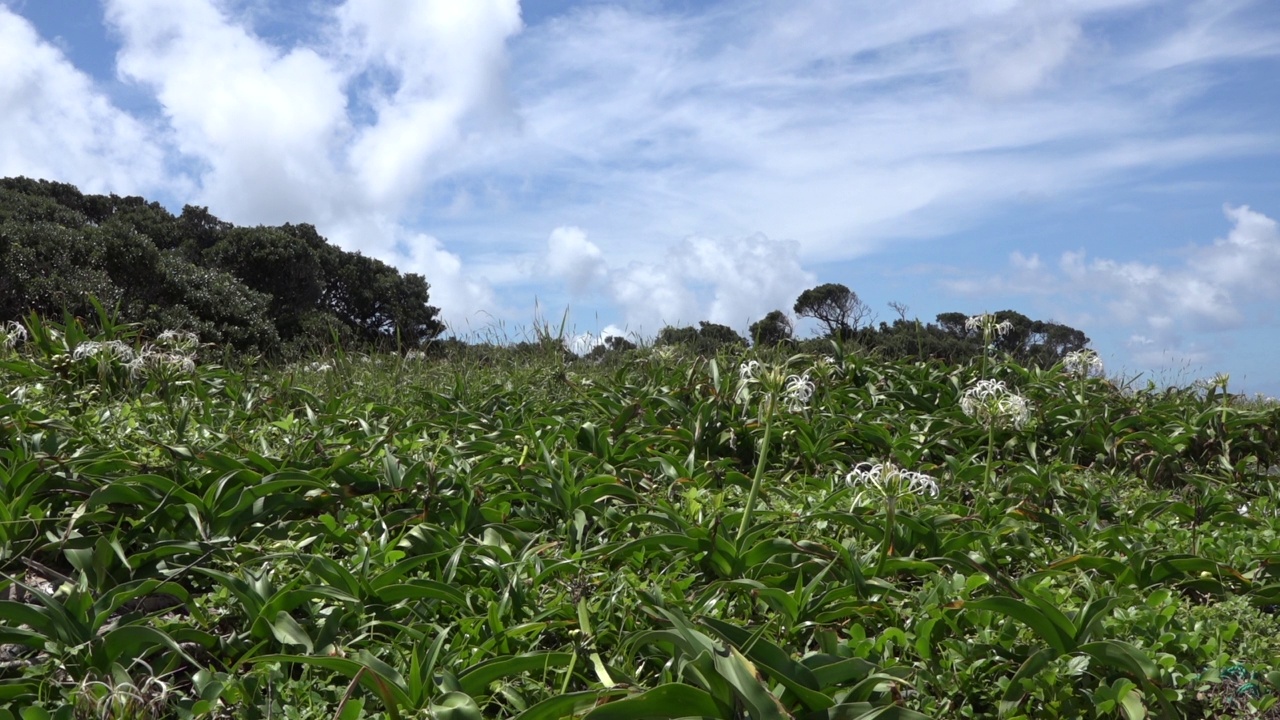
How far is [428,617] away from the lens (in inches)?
108

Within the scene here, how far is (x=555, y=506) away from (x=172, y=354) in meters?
3.33

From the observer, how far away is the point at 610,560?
3154mm

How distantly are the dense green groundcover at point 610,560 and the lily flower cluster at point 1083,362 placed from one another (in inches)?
25.3

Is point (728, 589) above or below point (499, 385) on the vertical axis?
below

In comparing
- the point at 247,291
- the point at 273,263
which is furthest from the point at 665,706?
the point at 273,263

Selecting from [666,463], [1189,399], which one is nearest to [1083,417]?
[1189,399]

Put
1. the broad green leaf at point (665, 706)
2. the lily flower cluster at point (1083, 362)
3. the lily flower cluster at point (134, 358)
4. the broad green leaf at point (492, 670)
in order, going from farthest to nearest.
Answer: the lily flower cluster at point (1083, 362) < the lily flower cluster at point (134, 358) < the broad green leaf at point (492, 670) < the broad green leaf at point (665, 706)

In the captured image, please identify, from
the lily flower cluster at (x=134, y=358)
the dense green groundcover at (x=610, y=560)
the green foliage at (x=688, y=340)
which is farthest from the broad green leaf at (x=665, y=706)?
the green foliage at (x=688, y=340)

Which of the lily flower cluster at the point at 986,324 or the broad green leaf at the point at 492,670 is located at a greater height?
the lily flower cluster at the point at 986,324

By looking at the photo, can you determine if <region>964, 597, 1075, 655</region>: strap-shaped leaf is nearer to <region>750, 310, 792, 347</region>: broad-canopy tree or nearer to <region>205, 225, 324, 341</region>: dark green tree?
<region>750, 310, 792, 347</region>: broad-canopy tree

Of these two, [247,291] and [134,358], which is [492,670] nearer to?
[134,358]

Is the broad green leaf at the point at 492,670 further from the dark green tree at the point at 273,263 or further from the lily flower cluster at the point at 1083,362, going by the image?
the dark green tree at the point at 273,263

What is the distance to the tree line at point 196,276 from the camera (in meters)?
13.1

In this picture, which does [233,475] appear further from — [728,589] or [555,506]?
[728,589]
